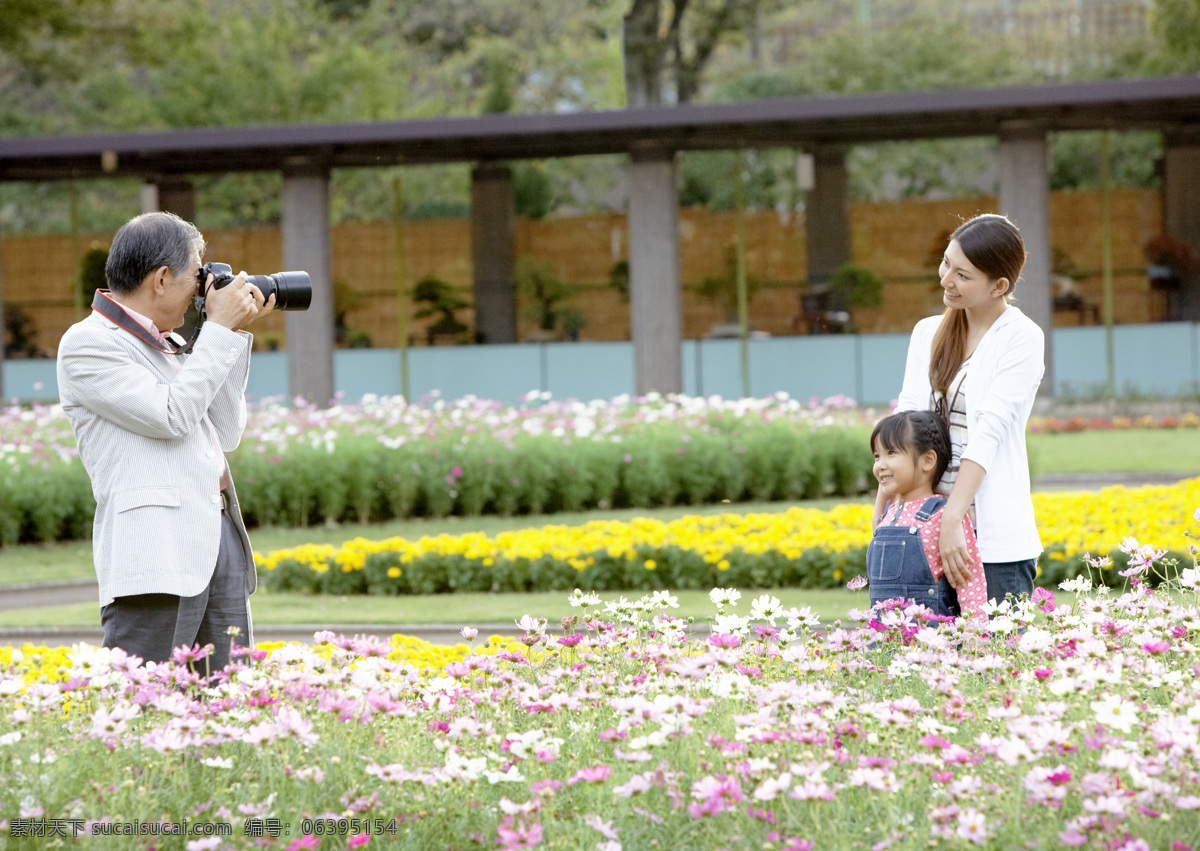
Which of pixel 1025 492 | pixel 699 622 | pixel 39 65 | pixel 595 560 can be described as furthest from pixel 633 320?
pixel 39 65

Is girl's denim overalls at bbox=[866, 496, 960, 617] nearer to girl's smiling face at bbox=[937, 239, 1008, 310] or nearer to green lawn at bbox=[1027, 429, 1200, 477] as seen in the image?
girl's smiling face at bbox=[937, 239, 1008, 310]

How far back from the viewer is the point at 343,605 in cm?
775

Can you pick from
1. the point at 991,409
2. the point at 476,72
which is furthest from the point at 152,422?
the point at 476,72

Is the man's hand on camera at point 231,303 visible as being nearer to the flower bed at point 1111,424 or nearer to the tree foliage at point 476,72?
the flower bed at point 1111,424

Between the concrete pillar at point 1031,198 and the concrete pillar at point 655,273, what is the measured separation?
4481 mm

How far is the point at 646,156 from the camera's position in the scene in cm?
1762

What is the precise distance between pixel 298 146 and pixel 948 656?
617 inches

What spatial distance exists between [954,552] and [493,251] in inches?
621

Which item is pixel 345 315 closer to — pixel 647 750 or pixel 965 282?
pixel 965 282

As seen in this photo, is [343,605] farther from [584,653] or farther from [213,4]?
[213,4]

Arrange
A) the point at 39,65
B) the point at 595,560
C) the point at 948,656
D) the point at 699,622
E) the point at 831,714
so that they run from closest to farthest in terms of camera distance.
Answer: the point at 831,714 < the point at 948,656 < the point at 699,622 < the point at 595,560 < the point at 39,65

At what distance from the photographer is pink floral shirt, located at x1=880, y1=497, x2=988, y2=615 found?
12.0 ft

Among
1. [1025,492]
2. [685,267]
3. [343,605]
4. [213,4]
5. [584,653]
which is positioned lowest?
[343,605]

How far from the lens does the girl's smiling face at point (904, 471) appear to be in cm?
379
